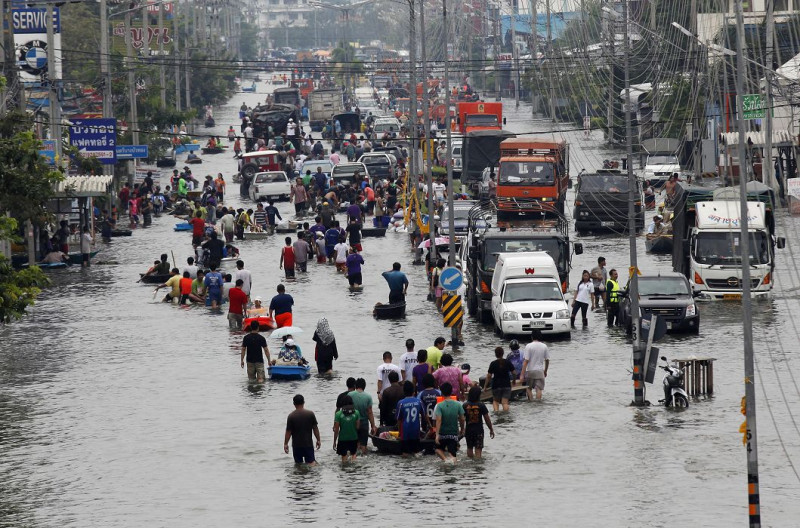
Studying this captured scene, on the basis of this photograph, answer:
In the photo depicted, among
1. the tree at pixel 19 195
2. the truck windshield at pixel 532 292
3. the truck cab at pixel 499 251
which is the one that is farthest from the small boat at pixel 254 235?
the truck windshield at pixel 532 292

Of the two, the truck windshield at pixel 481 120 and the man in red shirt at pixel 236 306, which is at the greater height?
the truck windshield at pixel 481 120

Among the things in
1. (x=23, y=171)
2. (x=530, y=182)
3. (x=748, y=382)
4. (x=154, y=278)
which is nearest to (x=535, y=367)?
(x=748, y=382)

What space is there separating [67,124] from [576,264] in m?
19.4

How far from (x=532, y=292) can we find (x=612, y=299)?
7.04ft

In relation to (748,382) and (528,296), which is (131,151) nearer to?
(528,296)

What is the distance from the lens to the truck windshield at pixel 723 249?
128ft

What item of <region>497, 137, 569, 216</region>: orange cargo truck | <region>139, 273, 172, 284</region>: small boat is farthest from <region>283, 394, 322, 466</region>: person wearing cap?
<region>497, 137, 569, 216</region>: orange cargo truck

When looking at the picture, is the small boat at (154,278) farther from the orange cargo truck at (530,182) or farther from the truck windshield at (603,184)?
the truck windshield at (603,184)

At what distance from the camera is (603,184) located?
178ft

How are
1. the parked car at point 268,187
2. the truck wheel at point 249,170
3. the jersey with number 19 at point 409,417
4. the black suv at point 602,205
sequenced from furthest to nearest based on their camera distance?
1. the truck wheel at point 249,170
2. the parked car at point 268,187
3. the black suv at point 602,205
4. the jersey with number 19 at point 409,417

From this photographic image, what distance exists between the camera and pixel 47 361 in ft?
110

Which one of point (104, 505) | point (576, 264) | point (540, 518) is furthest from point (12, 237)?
point (576, 264)

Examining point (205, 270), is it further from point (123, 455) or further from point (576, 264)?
point (123, 455)

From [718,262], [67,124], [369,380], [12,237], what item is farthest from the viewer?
[67,124]
